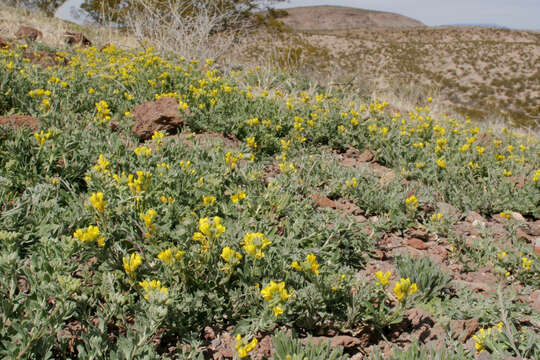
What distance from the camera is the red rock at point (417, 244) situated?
9.85 ft

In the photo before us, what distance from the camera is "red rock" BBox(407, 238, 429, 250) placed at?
3003 millimetres

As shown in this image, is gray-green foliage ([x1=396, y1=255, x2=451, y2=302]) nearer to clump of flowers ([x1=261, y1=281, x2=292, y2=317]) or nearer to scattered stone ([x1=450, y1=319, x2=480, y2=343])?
scattered stone ([x1=450, y1=319, x2=480, y2=343])

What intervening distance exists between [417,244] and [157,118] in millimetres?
2735

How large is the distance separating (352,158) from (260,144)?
1195 mm

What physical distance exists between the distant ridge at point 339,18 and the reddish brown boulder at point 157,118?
107 metres

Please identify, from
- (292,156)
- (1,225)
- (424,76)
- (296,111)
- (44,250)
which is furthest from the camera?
(424,76)

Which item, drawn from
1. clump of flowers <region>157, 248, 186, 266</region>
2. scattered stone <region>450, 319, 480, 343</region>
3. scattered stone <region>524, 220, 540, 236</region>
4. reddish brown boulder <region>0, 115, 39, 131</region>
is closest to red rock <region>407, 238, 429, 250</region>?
scattered stone <region>450, 319, 480, 343</region>

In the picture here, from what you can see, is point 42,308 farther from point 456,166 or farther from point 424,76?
point 424,76

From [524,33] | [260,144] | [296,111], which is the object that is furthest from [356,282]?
[524,33]

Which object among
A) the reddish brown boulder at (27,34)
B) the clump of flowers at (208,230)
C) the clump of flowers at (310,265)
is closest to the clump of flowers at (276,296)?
the clump of flowers at (310,265)

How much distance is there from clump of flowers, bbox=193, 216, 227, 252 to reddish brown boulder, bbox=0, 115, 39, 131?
2.04 m

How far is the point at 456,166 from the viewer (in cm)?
434

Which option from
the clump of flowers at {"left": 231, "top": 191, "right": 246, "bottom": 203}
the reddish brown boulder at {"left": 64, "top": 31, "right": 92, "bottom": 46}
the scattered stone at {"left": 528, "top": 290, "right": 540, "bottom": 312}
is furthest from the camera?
the reddish brown boulder at {"left": 64, "top": 31, "right": 92, "bottom": 46}

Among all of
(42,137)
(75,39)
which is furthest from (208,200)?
(75,39)
